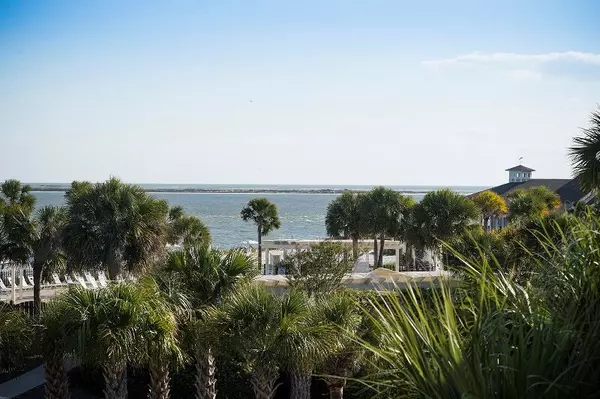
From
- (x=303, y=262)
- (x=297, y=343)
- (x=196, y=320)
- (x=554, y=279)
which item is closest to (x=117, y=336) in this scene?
(x=196, y=320)

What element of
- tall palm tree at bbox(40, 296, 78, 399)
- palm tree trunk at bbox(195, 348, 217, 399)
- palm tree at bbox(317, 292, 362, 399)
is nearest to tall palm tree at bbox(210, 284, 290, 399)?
palm tree at bbox(317, 292, 362, 399)

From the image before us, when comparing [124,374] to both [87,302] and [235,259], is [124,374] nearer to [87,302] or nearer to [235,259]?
[87,302]

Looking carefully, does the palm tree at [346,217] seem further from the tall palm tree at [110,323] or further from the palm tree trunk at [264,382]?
the tall palm tree at [110,323]

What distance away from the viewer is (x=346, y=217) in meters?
41.2

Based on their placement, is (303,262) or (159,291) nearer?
(159,291)

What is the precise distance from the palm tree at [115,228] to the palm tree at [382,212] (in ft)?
61.4

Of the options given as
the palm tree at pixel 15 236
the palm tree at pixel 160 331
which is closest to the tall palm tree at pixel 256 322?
the palm tree at pixel 160 331

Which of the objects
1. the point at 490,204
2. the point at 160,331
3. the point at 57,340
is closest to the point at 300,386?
the point at 160,331

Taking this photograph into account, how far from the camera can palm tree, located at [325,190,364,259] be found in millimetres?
40625

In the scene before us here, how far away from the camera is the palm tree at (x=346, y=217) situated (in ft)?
133

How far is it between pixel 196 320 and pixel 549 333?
901 cm

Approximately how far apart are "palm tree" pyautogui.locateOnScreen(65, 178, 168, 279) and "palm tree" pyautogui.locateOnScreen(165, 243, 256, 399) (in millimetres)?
7854

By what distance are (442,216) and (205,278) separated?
22244mm

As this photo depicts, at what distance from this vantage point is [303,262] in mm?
20547
